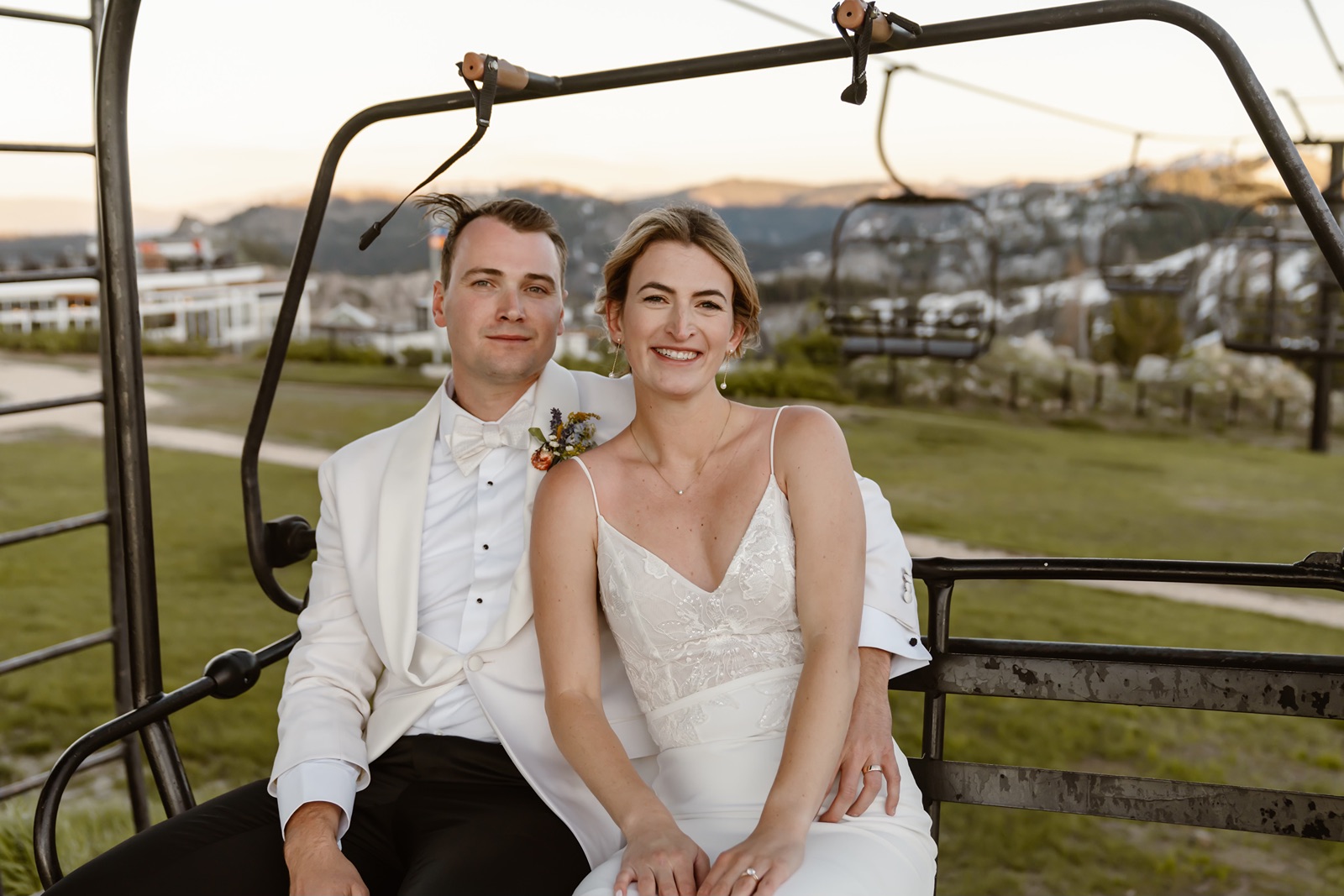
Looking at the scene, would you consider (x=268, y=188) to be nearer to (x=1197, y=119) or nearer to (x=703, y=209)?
(x=1197, y=119)

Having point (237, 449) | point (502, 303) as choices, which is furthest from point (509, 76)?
point (237, 449)

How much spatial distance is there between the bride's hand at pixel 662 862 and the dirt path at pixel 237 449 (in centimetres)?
778

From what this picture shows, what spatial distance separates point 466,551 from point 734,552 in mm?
526

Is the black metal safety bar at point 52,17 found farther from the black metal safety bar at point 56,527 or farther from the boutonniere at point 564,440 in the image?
the boutonniere at point 564,440

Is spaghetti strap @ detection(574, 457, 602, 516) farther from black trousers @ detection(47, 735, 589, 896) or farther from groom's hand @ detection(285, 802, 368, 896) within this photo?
groom's hand @ detection(285, 802, 368, 896)

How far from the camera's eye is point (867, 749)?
1676mm

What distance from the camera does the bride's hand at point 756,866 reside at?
4.69ft

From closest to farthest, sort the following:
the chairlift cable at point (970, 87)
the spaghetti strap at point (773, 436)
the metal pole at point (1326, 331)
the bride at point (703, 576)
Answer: the bride at point (703, 576)
the spaghetti strap at point (773, 436)
the chairlift cable at point (970, 87)
the metal pole at point (1326, 331)

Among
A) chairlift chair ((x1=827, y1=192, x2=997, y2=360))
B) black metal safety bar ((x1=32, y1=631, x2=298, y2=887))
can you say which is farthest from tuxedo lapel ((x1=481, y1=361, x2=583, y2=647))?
chairlift chair ((x1=827, y1=192, x2=997, y2=360))

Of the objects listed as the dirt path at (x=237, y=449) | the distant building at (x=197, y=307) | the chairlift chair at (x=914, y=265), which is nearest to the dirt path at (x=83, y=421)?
the dirt path at (x=237, y=449)

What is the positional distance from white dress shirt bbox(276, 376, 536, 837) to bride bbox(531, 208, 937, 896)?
20 cm

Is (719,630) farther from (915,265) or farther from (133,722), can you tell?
(915,265)

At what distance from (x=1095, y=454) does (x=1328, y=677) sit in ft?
50.7

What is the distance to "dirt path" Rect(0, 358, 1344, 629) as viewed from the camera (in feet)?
36.0
